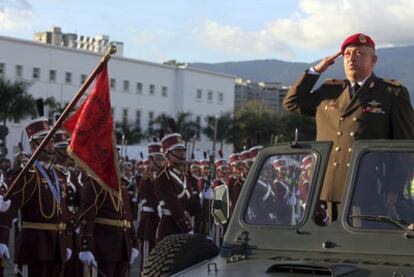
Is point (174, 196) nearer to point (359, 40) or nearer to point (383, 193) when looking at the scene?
point (359, 40)

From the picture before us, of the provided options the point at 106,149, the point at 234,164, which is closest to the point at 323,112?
the point at 106,149

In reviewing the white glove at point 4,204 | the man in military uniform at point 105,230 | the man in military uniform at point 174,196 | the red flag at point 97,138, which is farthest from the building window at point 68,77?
the white glove at point 4,204

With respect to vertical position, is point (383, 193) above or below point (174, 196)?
above

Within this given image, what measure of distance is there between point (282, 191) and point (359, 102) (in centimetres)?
101

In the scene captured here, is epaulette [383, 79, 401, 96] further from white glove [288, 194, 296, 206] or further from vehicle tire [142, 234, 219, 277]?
vehicle tire [142, 234, 219, 277]

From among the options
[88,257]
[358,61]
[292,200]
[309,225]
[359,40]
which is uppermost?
[359,40]

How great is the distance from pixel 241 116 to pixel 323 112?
69113mm

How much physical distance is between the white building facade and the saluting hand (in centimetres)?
6265

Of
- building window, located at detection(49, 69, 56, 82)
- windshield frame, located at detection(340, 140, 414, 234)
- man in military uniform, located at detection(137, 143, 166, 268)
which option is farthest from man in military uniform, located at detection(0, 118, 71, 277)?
building window, located at detection(49, 69, 56, 82)

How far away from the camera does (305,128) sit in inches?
2694

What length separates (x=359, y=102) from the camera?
611 cm

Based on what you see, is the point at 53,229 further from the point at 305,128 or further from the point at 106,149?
the point at 305,128

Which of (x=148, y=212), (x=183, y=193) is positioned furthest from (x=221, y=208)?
(x=148, y=212)

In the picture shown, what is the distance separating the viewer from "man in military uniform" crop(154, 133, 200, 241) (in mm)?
10836
